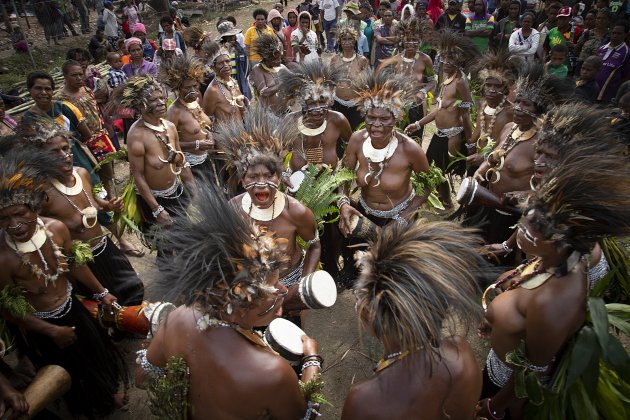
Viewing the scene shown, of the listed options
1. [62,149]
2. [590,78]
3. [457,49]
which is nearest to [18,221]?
[62,149]

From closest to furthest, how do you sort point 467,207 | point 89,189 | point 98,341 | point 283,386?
point 283,386
point 98,341
point 89,189
point 467,207

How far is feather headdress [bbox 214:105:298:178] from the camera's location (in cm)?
367

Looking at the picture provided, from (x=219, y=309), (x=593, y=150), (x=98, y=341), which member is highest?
(x=593, y=150)

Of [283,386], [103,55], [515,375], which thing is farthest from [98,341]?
[103,55]

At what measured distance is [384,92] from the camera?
14.4 ft

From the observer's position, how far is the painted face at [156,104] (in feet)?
16.2

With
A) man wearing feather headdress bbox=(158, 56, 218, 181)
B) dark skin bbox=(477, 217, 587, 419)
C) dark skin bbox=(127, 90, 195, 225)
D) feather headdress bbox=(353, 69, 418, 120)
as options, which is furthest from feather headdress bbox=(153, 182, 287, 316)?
man wearing feather headdress bbox=(158, 56, 218, 181)

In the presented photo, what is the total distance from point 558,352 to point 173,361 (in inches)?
89.8

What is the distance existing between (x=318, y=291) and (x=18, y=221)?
91.5 inches

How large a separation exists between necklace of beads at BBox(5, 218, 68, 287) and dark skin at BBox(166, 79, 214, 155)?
272cm

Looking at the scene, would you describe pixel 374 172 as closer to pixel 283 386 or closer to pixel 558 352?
pixel 558 352

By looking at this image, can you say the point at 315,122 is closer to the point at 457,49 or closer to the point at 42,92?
the point at 457,49

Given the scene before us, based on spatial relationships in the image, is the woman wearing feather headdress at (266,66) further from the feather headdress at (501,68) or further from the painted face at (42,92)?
the feather headdress at (501,68)

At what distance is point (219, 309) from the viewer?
2.14 metres
